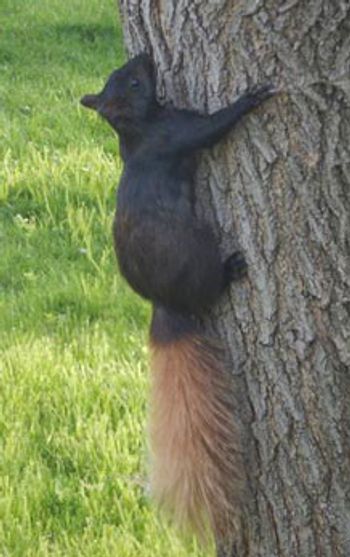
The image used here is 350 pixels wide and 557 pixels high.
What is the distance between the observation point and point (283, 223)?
235 cm

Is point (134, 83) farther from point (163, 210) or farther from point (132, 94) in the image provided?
point (163, 210)

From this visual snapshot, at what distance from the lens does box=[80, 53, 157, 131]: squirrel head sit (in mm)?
2436

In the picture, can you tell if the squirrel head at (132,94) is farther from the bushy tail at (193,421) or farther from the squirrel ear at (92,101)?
the bushy tail at (193,421)

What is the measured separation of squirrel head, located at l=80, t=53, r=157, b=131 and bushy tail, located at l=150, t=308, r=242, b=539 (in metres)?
0.36

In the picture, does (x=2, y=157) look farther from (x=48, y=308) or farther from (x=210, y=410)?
(x=210, y=410)

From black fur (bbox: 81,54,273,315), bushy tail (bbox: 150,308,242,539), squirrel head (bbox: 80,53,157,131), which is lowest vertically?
bushy tail (bbox: 150,308,242,539)

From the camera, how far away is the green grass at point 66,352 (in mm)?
3295

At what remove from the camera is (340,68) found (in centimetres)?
225

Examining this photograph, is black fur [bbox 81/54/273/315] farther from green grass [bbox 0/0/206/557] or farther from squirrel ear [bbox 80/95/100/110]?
green grass [bbox 0/0/206/557]

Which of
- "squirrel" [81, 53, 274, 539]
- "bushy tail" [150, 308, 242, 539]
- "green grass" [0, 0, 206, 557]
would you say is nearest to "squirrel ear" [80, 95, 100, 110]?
"squirrel" [81, 53, 274, 539]

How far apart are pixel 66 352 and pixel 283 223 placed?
75.8 inches

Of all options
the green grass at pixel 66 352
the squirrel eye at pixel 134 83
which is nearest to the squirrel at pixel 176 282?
the squirrel eye at pixel 134 83

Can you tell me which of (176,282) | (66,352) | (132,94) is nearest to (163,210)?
(176,282)

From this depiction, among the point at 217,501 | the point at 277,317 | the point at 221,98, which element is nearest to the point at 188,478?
the point at 217,501
